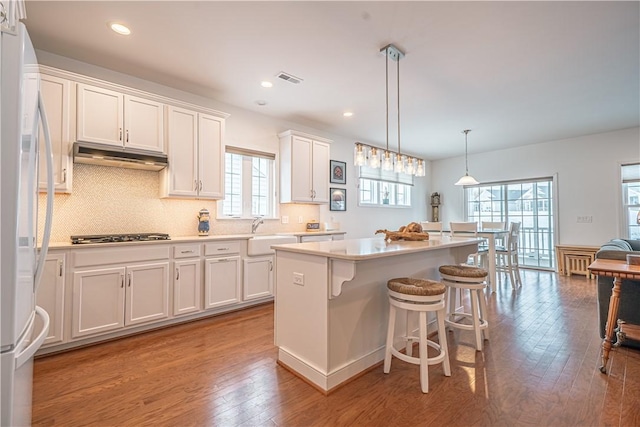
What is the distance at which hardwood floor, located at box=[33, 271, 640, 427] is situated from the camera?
66.8 inches

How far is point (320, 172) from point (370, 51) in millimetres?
2251

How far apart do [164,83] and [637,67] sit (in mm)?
5048

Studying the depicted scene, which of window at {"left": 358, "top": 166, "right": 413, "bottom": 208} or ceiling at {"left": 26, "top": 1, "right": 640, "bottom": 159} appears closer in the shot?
ceiling at {"left": 26, "top": 1, "right": 640, "bottom": 159}

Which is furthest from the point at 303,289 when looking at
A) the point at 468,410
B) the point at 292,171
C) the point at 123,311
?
the point at 292,171

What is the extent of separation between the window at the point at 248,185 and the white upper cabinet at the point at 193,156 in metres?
0.34

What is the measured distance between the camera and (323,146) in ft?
15.9

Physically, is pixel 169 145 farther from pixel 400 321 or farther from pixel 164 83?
pixel 400 321

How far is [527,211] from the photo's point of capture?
6.46m

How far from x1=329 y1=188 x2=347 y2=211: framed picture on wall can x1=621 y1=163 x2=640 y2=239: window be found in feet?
16.2

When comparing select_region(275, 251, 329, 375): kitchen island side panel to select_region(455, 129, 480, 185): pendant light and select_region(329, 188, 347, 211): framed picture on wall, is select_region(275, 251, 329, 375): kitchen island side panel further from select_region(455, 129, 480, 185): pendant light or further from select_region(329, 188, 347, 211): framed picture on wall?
select_region(455, 129, 480, 185): pendant light

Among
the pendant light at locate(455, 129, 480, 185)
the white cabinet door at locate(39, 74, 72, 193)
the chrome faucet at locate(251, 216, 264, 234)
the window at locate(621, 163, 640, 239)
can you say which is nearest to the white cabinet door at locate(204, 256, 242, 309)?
the chrome faucet at locate(251, 216, 264, 234)

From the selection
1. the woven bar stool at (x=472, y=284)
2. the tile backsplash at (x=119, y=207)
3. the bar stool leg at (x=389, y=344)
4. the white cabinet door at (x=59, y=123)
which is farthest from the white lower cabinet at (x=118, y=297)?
the woven bar stool at (x=472, y=284)

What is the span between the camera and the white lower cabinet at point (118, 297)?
2596mm

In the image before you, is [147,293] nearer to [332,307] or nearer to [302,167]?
[332,307]
